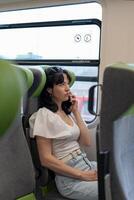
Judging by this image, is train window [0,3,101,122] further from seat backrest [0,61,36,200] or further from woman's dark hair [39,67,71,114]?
seat backrest [0,61,36,200]

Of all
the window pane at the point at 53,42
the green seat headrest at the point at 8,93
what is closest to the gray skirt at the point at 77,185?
the window pane at the point at 53,42

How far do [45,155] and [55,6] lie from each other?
1.35 m

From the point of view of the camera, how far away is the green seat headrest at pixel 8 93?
26 cm

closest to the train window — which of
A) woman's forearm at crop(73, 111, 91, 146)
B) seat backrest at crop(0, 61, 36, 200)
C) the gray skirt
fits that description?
woman's forearm at crop(73, 111, 91, 146)

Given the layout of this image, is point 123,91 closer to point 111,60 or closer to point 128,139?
point 128,139

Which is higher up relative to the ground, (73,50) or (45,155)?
(73,50)

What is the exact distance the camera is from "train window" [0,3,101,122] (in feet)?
7.90

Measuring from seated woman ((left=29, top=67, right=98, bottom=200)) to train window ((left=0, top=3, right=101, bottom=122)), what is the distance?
62 centimetres

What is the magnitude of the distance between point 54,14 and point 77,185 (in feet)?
4.84

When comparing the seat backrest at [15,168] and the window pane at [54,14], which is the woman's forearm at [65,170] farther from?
the window pane at [54,14]

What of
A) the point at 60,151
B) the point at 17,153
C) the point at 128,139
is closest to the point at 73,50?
the point at 60,151

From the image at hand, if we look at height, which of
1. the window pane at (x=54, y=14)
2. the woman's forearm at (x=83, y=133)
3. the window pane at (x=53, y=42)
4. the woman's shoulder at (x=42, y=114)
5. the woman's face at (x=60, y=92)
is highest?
the window pane at (x=54, y=14)

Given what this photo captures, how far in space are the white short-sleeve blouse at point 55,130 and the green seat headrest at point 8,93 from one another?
141 centimetres

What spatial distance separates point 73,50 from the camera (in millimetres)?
2500
